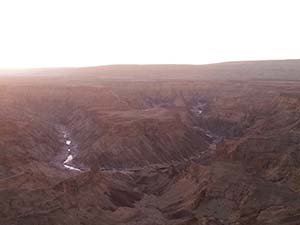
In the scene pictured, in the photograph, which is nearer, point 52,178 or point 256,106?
point 52,178

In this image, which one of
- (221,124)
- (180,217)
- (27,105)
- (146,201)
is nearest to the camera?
(180,217)

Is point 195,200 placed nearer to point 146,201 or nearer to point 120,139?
point 146,201

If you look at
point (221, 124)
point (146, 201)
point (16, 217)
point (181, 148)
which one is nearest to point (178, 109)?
point (221, 124)

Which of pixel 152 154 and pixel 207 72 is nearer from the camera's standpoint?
pixel 152 154

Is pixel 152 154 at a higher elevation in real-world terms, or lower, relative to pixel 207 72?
lower

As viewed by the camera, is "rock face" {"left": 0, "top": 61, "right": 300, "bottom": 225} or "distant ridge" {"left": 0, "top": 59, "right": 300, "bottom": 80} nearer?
"rock face" {"left": 0, "top": 61, "right": 300, "bottom": 225}

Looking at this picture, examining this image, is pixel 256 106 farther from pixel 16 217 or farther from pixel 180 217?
pixel 16 217

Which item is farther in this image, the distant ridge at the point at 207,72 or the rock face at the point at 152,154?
the distant ridge at the point at 207,72

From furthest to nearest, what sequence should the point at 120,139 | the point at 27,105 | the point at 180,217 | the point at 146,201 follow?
the point at 27,105 → the point at 120,139 → the point at 146,201 → the point at 180,217
